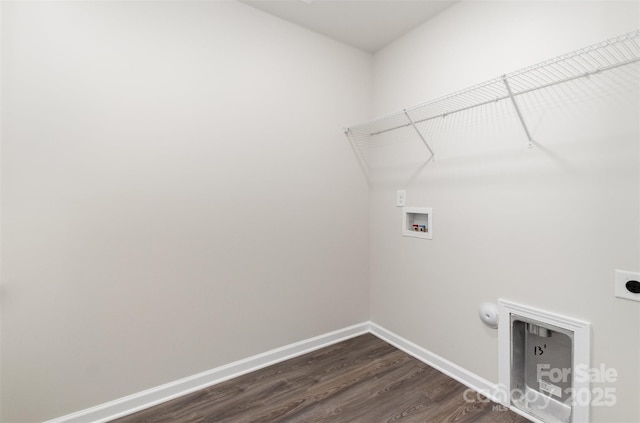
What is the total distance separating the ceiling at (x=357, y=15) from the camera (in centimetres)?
197

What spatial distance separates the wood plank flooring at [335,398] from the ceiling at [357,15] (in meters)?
2.54

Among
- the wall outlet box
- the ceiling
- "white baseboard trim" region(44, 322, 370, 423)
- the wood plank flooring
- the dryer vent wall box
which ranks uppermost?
the ceiling

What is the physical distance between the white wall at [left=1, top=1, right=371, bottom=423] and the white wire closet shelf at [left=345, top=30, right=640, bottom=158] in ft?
2.67

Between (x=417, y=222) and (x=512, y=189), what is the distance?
733mm

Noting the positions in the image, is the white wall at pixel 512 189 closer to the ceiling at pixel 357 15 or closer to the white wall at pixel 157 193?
the ceiling at pixel 357 15

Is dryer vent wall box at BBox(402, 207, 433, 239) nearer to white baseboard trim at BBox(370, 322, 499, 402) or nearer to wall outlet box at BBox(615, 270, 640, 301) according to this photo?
white baseboard trim at BBox(370, 322, 499, 402)

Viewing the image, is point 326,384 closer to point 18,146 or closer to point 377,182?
point 377,182

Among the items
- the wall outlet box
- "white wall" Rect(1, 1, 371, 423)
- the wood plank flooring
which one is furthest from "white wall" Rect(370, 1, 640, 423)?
"white wall" Rect(1, 1, 371, 423)

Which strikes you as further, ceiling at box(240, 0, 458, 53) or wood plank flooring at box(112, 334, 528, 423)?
ceiling at box(240, 0, 458, 53)

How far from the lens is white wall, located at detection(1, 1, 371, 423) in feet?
4.64

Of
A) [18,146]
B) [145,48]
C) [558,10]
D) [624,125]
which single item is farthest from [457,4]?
[18,146]

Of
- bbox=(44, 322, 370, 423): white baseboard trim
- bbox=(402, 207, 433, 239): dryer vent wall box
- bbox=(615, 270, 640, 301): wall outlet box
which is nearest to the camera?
bbox=(615, 270, 640, 301): wall outlet box

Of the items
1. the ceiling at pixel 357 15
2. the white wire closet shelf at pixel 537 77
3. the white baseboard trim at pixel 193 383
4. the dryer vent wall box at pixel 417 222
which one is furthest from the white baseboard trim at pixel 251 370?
the ceiling at pixel 357 15

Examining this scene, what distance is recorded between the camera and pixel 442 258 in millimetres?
2027
